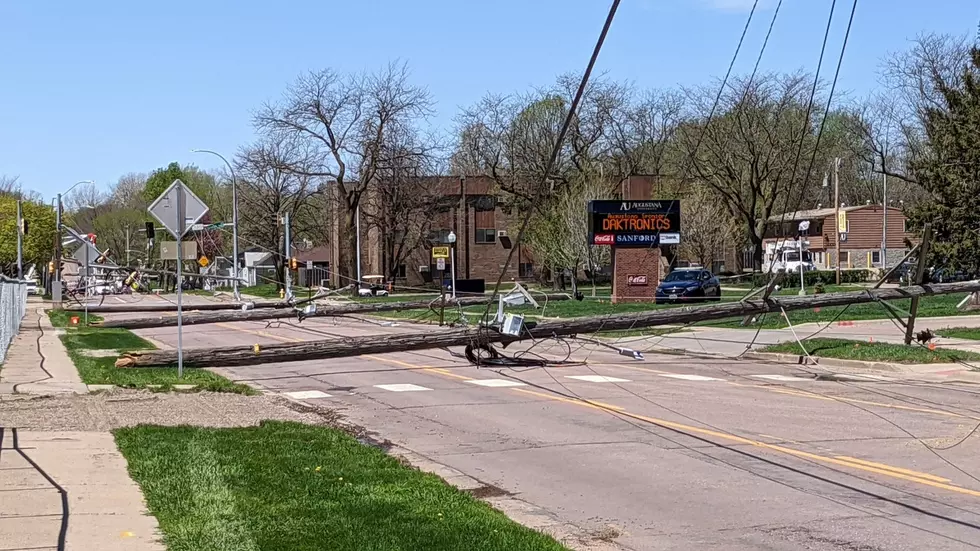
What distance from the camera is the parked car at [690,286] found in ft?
143

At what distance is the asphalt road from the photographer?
8.02 m

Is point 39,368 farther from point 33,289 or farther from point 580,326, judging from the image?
point 33,289

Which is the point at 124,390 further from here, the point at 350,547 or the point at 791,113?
Result: the point at 791,113

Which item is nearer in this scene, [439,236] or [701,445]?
[701,445]

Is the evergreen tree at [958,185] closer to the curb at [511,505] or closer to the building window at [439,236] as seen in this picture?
the curb at [511,505]

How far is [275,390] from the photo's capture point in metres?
18.2

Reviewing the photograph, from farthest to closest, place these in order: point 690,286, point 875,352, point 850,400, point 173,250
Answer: point 173,250, point 690,286, point 875,352, point 850,400

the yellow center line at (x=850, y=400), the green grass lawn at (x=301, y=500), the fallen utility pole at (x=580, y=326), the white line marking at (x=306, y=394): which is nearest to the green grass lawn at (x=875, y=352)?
the fallen utility pole at (x=580, y=326)

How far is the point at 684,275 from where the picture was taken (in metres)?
45.1

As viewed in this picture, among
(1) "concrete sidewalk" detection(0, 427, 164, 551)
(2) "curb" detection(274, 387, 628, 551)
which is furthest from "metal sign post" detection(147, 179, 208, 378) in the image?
(2) "curb" detection(274, 387, 628, 551)

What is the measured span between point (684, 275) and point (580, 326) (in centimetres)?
2858

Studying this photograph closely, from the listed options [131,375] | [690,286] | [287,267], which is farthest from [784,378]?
[287,267]

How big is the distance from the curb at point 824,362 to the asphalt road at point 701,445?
1245 millimetres

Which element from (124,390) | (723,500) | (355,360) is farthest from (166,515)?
(355,360)
